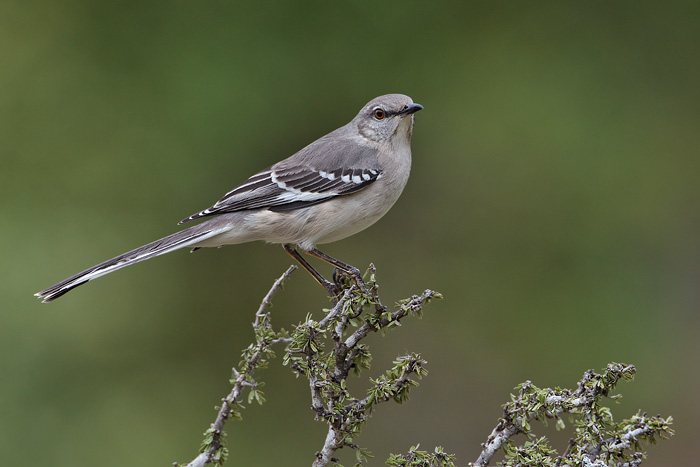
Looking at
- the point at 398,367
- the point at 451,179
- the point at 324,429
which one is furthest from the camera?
the point at 451,179

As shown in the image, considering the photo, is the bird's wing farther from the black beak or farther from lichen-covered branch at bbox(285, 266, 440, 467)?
lichen-covered branch at bbox(285, 266, 440, 467)

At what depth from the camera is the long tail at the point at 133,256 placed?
2.70m

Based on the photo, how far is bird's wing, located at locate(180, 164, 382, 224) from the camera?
3201 millimetres

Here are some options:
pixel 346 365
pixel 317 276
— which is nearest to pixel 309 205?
pixel 317 276

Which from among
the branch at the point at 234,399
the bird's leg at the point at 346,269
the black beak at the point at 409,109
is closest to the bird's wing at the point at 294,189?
the bird's leg at the point at 346,269

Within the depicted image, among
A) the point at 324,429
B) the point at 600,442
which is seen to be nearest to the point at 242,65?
the point at 324,429

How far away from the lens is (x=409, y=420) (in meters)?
4.75

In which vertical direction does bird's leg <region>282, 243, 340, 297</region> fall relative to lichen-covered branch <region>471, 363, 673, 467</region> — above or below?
above

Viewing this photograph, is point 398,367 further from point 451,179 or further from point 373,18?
point 373,18

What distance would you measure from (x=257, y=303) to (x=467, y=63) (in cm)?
234

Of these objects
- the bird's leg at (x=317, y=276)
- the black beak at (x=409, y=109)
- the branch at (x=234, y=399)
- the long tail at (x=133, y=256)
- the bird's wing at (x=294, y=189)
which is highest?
the black beak at (x=409, y=109)

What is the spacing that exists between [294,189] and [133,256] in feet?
2.70

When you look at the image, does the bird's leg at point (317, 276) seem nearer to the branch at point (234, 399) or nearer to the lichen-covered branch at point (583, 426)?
the branch at point (234, 399)

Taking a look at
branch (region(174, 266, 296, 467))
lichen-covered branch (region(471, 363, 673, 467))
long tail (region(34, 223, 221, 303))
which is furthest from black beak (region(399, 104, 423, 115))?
lichen-covered branch (region(471, 363, 673, 467))
